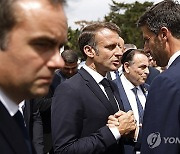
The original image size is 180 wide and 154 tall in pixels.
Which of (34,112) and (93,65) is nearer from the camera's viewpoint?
(93,65)

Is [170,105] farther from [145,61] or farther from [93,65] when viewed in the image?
[145,61]

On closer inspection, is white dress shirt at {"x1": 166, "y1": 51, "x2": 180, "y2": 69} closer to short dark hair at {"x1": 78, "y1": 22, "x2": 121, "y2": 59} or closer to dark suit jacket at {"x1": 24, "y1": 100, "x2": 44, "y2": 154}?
short dark hair at {"x1": 78, "y1": 22, "x2": 121, "y2": 59}

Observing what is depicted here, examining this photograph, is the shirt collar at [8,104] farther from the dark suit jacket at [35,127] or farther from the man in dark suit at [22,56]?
the dark suit jacket at [35,127]

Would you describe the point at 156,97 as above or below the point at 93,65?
below

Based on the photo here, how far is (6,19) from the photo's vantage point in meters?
1.60

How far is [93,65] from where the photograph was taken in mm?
3734

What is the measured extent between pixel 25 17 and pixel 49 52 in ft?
0.54

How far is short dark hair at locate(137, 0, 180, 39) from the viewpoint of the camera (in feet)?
10.1

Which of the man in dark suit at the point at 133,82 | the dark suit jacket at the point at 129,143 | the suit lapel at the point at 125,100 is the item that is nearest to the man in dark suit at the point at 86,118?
the dark suit jacket at the point at 129,143

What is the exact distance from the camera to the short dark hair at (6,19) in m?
1.60

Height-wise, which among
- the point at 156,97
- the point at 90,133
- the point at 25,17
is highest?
the point at 25,17

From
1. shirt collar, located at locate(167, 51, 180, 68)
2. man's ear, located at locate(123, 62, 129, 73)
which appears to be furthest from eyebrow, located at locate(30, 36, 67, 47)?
man's ear, located at locate(123, 62, 129, 73)

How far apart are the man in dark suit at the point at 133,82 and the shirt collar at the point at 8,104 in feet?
7.55

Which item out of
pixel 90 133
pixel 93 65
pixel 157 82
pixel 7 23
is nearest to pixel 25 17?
pixel 7 23
